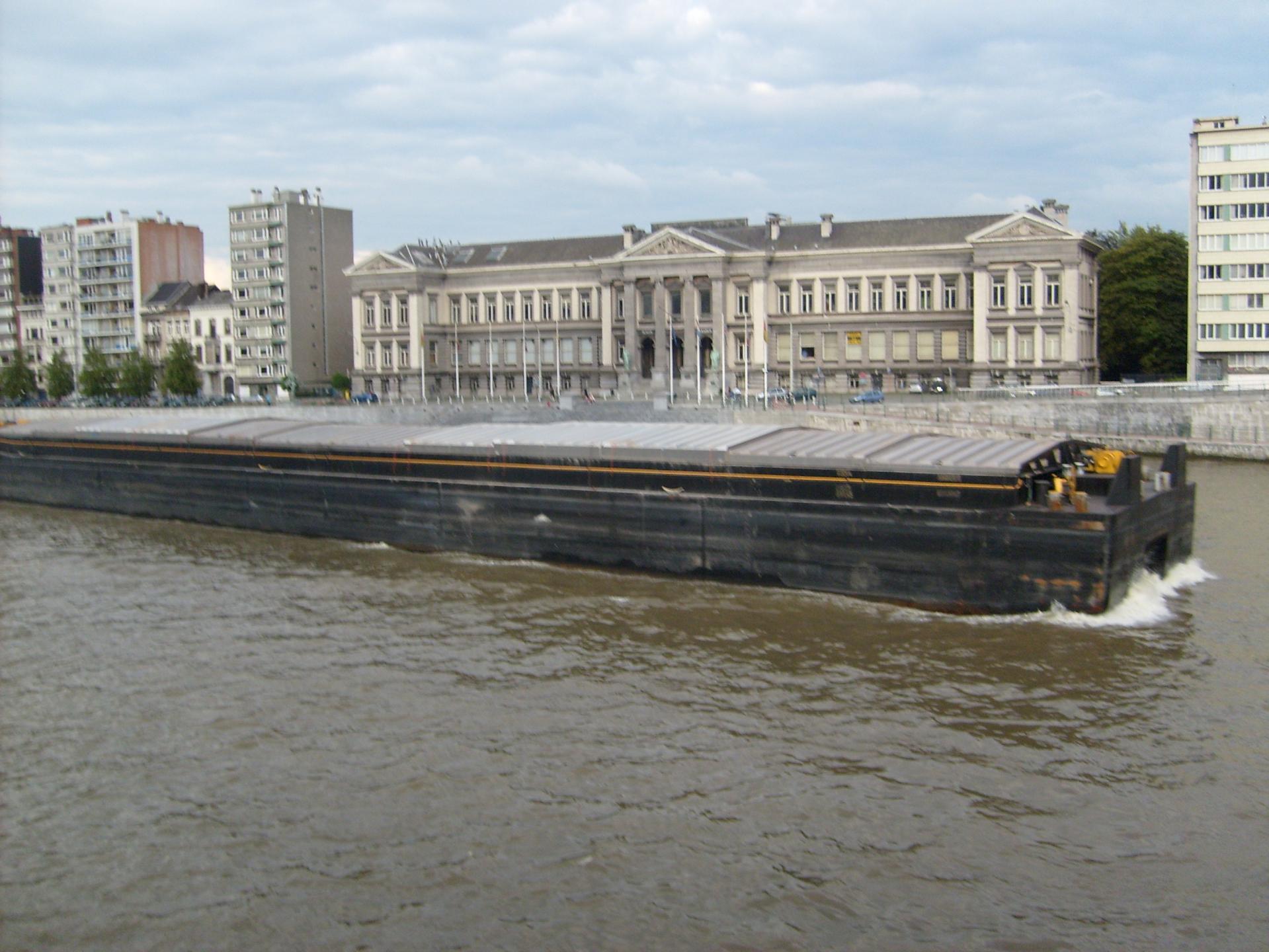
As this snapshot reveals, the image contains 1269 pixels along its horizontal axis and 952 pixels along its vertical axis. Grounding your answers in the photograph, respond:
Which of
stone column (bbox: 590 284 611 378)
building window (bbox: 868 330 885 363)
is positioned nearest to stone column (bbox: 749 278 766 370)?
building window (bbox: 868 330 885 363)

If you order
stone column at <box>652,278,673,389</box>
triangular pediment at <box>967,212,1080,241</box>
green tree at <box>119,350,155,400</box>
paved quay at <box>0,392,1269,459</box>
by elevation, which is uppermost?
triangular pediment at <box>967,212,1080,241</box>

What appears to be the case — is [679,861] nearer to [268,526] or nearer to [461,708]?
[461,708]

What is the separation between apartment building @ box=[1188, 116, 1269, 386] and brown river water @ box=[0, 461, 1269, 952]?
52.4 m

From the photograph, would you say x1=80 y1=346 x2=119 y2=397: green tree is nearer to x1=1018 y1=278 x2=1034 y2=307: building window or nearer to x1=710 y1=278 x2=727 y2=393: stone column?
x1=710 y1=278 x2=727 y2=393: stone column

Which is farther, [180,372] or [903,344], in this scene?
[180,372]

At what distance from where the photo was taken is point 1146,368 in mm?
81375

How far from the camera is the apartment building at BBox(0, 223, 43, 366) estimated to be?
138000mm

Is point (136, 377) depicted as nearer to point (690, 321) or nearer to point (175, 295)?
point (175, 295)

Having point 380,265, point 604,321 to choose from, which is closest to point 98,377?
point 380,265

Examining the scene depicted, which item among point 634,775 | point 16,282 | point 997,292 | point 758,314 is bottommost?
point 634,775

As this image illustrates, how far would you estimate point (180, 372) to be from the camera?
99.4m

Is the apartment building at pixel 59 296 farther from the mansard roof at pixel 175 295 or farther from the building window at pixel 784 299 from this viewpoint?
the building window at pixel 784 299

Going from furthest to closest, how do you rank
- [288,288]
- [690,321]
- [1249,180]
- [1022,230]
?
[288,288] → [690,321] → [1022,230] → [1249,180]

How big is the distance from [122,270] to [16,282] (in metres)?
24.5
